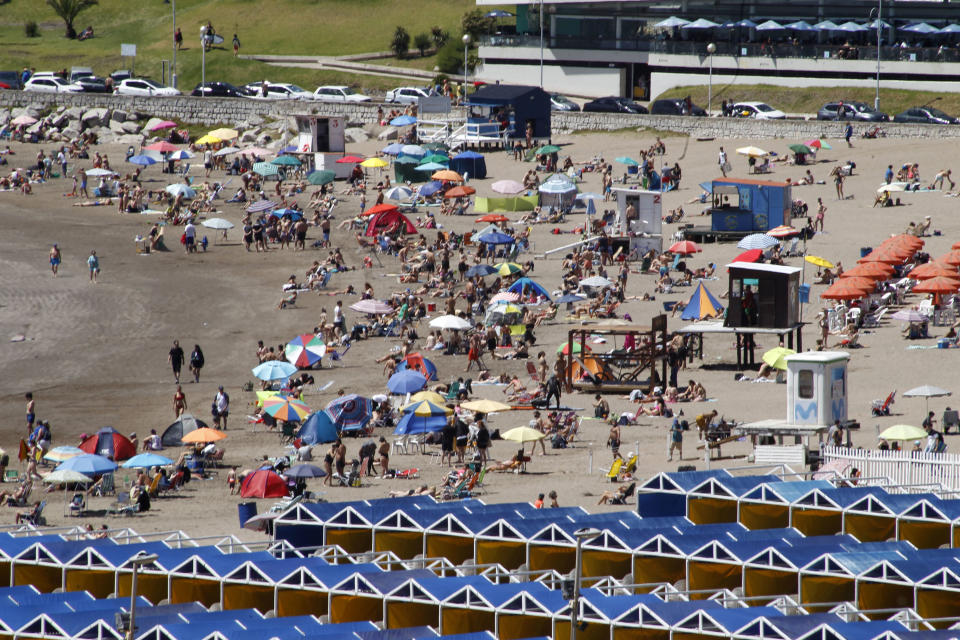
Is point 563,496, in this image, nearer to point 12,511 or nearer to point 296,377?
point 12,511

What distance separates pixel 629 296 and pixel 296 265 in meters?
11.5

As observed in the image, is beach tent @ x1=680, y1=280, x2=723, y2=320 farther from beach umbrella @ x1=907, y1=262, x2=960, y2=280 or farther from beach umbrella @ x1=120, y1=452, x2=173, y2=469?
beach umbrella @ x1=120, y1=452, x2=173, y2=469

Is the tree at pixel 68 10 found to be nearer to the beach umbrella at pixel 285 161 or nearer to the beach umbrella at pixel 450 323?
the beach umbrella at pixel 285 161

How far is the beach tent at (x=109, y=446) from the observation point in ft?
94.2

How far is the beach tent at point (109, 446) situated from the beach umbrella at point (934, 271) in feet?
64.2

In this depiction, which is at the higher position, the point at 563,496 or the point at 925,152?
the point at 925,152

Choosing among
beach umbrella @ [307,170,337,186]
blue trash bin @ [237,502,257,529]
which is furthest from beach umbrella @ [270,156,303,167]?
blue trash bin @ [237,502,257,529]

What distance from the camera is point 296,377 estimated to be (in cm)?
3622

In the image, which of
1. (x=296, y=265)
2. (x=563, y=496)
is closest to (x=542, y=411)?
(x=563, y=496)

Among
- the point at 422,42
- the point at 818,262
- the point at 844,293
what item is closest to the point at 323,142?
the point at 422,42

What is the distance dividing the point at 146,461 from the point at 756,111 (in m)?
41.4

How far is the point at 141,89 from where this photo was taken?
75125 mm

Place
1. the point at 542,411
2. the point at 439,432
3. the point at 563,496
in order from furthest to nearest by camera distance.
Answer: the point at 542,411, the point at 439,432, the point at 563,496

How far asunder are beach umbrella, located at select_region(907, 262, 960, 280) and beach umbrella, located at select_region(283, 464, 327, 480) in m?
17.7
